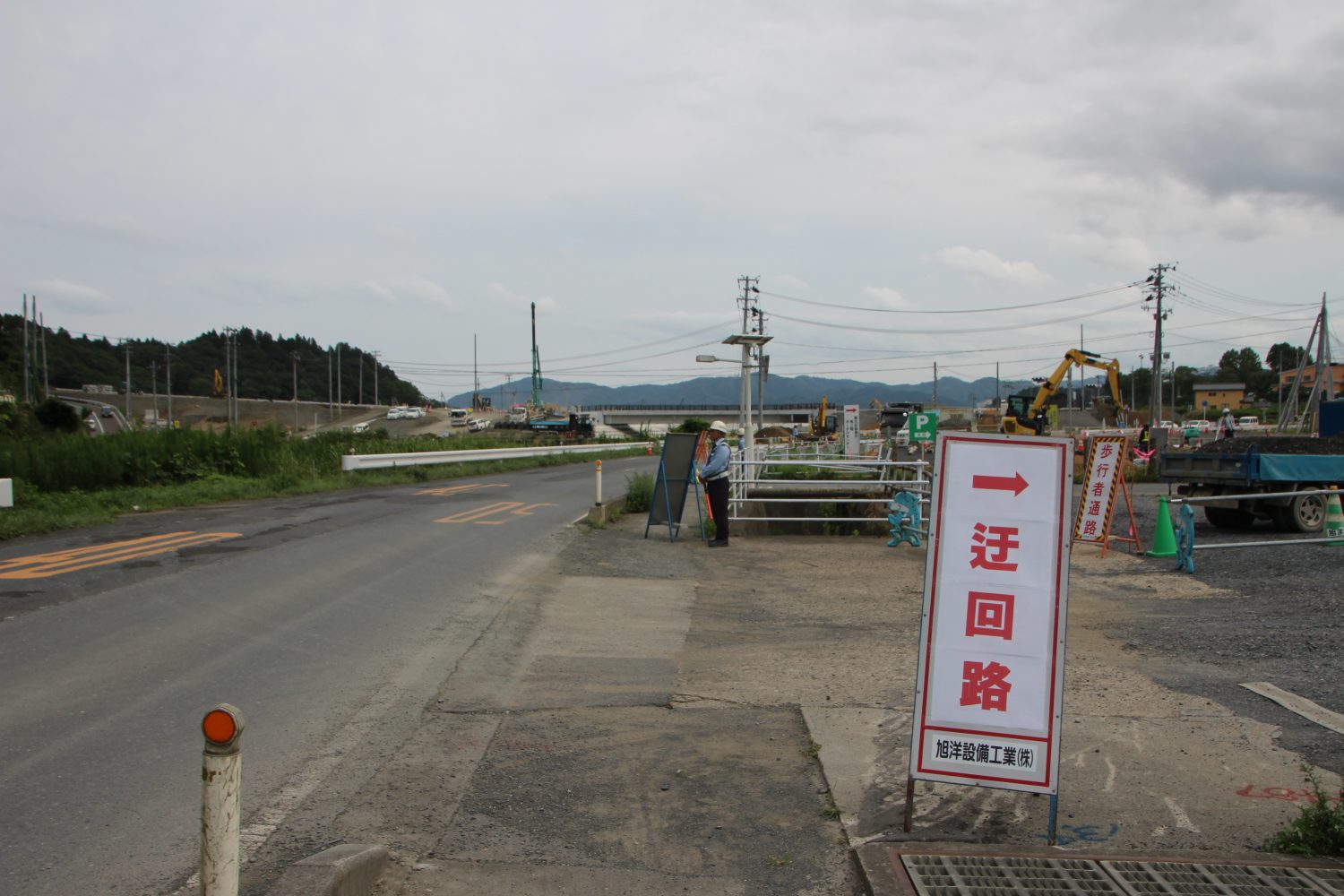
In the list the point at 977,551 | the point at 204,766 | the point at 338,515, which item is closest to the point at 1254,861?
the point at 977,551

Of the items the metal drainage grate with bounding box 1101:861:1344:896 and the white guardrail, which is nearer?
the metal drainage grate with bounding box 1101:861:1344:896

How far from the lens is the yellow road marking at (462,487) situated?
891 inches

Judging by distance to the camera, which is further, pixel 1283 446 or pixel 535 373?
pixel 535 373

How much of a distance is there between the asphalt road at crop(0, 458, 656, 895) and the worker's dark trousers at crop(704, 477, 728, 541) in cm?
258

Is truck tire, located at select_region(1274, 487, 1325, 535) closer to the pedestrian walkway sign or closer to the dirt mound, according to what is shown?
the dirt mound

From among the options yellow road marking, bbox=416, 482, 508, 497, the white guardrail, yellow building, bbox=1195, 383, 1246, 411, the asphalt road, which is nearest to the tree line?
the white guardrail

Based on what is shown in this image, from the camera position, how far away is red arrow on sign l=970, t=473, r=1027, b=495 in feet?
14.7

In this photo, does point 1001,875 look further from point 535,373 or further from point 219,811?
point 535,373

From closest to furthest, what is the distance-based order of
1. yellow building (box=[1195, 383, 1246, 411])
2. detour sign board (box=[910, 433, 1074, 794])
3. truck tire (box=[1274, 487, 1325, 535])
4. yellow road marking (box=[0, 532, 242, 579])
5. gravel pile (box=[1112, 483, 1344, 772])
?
detour sign board (box=[910, 433, 1074, 794]), gravel pile (box=[1112, 483, 1344, 772]), yellow road marking (box=[0, 532, 242, 579]), truck tire (box=[1274, 487, 1325, 535]), yellow building (box=[1195, 383, 1246, 411])

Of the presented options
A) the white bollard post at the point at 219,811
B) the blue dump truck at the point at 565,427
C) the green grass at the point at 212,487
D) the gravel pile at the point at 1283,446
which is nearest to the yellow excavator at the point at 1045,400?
the gravel pile at the point at 1283,446

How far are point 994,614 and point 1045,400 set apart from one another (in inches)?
1200

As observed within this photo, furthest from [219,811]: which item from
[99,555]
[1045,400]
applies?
[1045,400]

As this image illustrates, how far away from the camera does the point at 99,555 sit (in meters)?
12.0

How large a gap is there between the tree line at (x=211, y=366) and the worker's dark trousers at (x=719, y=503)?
72.9 metres
